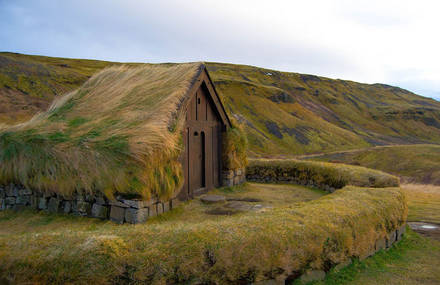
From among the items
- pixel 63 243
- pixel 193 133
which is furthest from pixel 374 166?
pixel 63 243

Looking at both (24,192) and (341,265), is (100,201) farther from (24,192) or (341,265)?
(341,265)

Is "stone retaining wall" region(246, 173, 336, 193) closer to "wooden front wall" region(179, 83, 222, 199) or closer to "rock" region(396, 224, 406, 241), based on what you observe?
"wooden front wall" region(179, 83, 222, 199)

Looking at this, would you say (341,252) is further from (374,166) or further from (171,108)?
(374,166)

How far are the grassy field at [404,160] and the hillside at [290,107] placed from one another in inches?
455

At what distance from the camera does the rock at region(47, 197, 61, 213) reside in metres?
9.32

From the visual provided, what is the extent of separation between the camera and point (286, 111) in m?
57.2

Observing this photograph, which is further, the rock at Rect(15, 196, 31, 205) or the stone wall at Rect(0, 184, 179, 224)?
the rock at Rect(15, 196, 31, 205)

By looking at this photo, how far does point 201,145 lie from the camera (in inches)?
488

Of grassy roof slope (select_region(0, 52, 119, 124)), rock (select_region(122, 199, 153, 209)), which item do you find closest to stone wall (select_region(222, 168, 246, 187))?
rock (select_region(122, 199, 153, 209))

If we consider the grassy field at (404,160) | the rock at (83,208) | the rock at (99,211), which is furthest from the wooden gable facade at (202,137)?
the grassy field at (404,160)

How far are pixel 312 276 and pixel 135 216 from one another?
4.56 metres

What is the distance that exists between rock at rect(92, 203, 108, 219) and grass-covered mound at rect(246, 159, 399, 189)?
865cm

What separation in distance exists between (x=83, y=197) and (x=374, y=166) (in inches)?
833

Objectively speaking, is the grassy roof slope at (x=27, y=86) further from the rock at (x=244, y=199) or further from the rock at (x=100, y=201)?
the rock at (x=244, y=199)
